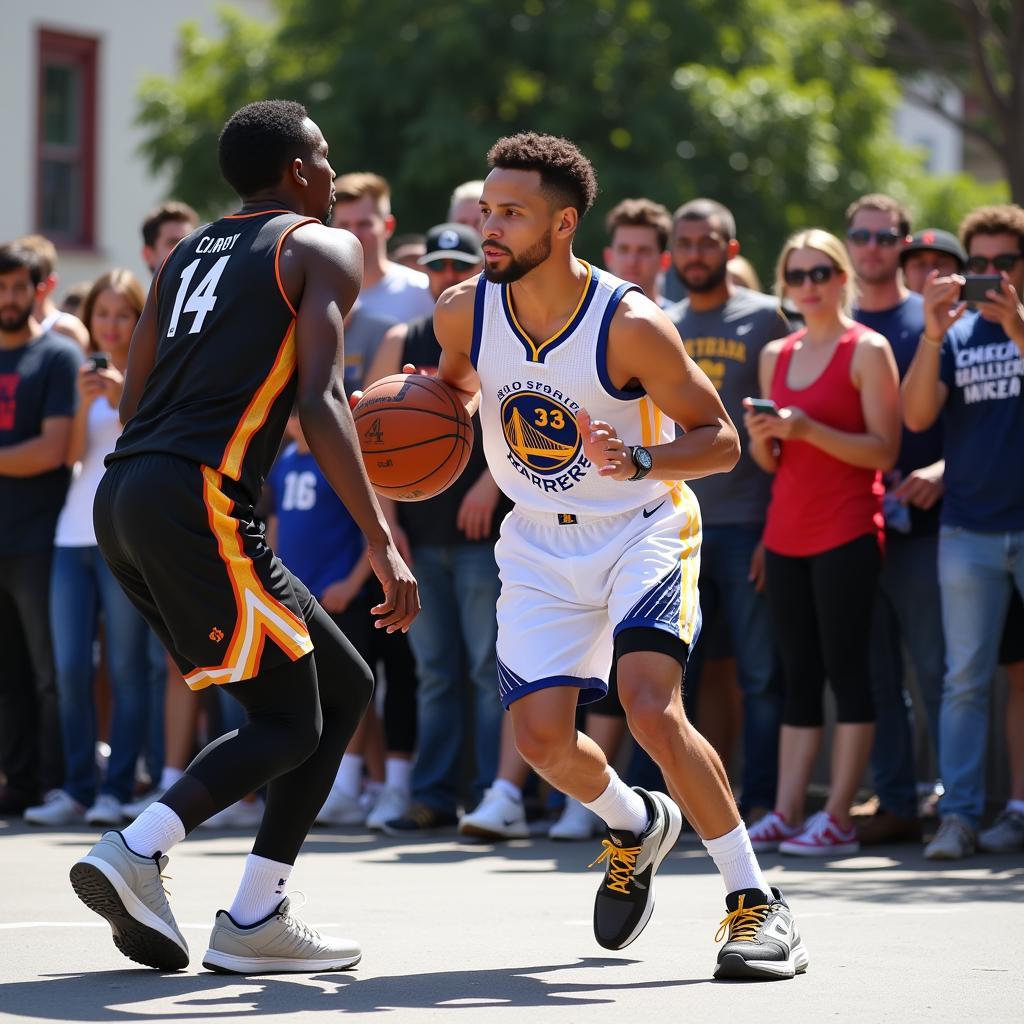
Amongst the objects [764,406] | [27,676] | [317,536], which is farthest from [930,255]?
[27,676]

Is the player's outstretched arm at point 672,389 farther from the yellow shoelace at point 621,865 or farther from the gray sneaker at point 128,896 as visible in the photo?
the gray sneaker at point 128,896

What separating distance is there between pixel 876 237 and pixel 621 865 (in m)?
4.31

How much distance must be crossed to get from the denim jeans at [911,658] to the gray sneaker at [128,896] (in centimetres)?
455

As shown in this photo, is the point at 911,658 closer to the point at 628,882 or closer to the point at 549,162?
the point at 628,882

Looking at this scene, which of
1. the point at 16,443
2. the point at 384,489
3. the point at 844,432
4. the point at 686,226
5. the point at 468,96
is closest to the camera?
the point at 384,489

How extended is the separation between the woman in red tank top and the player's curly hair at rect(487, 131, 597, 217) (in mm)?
2666

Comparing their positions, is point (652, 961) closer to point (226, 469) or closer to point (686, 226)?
point (226, 469)

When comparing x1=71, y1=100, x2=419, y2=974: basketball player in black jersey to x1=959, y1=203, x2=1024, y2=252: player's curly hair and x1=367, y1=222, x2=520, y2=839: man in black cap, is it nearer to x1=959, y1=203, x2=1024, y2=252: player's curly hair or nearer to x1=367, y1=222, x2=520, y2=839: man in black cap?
x1=367, y1=222, x2=520, y2=839: man in black cap

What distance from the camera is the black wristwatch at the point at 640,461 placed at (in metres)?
5.61

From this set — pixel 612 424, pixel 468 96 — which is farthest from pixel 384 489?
pixel 468 96

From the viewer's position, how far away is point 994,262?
28.7 ft

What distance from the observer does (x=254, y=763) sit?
5391 millimetres

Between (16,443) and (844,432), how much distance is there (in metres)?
4.26

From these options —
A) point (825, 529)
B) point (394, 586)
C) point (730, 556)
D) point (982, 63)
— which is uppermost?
point (982, 63)
